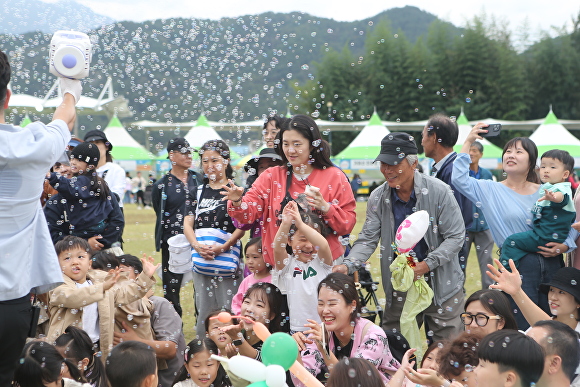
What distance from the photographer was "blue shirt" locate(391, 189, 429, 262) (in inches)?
132

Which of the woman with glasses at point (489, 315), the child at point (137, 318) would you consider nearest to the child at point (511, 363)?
the woman with glasses at point (489, 315)

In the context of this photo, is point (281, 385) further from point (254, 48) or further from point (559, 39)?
point (559, 39)

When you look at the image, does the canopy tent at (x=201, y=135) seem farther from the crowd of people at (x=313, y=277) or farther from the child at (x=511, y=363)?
the child at (x=511, y=363)

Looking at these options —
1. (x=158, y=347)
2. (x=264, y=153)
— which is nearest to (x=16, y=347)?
(x=158, y=347)

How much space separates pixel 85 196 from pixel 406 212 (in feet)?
Answer: 6.88

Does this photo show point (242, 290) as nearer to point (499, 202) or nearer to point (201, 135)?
point (499, 202)

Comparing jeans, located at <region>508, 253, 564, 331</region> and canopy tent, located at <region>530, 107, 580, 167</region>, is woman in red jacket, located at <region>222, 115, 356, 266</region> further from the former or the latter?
canopy tent, located at <region>530, 107, 580, 167</region>

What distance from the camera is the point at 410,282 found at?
316 cm

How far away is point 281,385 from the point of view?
5.53ft

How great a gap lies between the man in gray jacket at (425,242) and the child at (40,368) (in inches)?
54.5

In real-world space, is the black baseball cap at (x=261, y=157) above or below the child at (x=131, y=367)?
above

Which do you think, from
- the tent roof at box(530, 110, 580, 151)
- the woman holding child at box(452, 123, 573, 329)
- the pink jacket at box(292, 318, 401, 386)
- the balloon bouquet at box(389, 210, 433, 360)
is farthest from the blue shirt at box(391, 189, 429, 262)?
the tent roof at box(530, 110, 580, 151)

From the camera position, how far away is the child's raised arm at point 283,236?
122 inches

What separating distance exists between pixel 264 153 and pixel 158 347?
1.45 m
